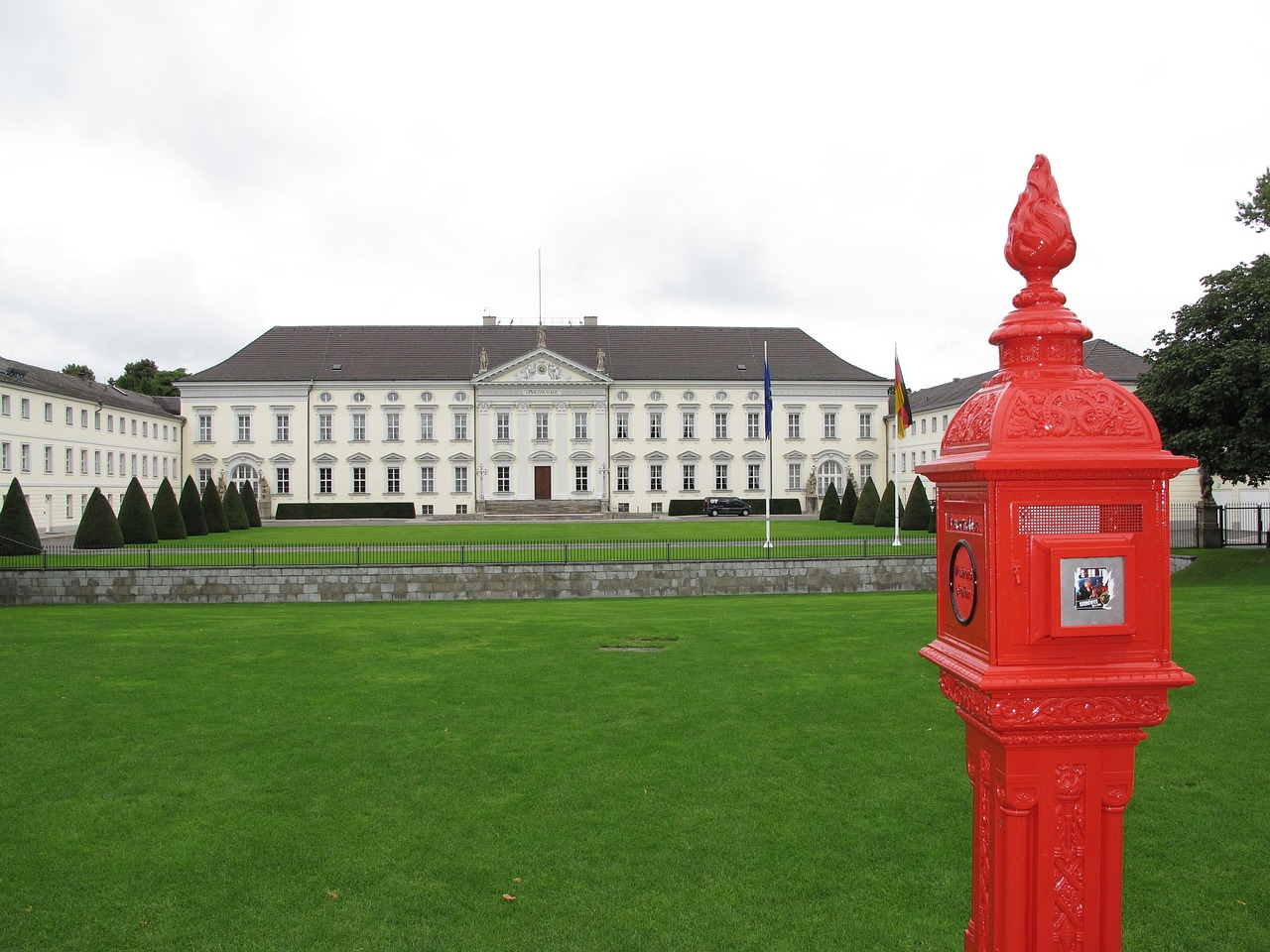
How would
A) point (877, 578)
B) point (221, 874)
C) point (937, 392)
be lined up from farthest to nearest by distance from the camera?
point (937, 392), point (877, 578), point (221, 874)

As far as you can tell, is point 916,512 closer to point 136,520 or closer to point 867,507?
point 867,507

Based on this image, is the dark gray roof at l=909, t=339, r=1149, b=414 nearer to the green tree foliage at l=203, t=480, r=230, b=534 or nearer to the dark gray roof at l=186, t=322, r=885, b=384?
the dark gray roof at l=186, t=322, r=885, b=384

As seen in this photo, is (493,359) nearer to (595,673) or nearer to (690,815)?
(595,673)

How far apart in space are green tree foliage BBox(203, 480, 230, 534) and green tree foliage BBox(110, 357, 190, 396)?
45.0m

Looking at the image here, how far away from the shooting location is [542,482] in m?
66.3

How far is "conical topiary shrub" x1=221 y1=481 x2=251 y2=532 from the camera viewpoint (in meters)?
50.2

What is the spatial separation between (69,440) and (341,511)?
54.7 feet

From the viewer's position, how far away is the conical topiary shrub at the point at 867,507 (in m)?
48.3

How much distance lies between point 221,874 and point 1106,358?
185 ft

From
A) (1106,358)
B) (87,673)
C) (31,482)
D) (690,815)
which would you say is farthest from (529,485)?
(690,815)

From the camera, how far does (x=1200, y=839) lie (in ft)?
20.9

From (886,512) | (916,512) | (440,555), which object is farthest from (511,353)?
(440,555)

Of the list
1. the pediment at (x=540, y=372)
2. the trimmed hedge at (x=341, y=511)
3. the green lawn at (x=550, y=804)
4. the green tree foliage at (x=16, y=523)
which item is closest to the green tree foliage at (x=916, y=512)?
the pediment at (x=540, y=372)

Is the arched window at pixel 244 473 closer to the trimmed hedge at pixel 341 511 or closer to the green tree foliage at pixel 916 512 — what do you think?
the trimmed hedge at pixel 341 511
